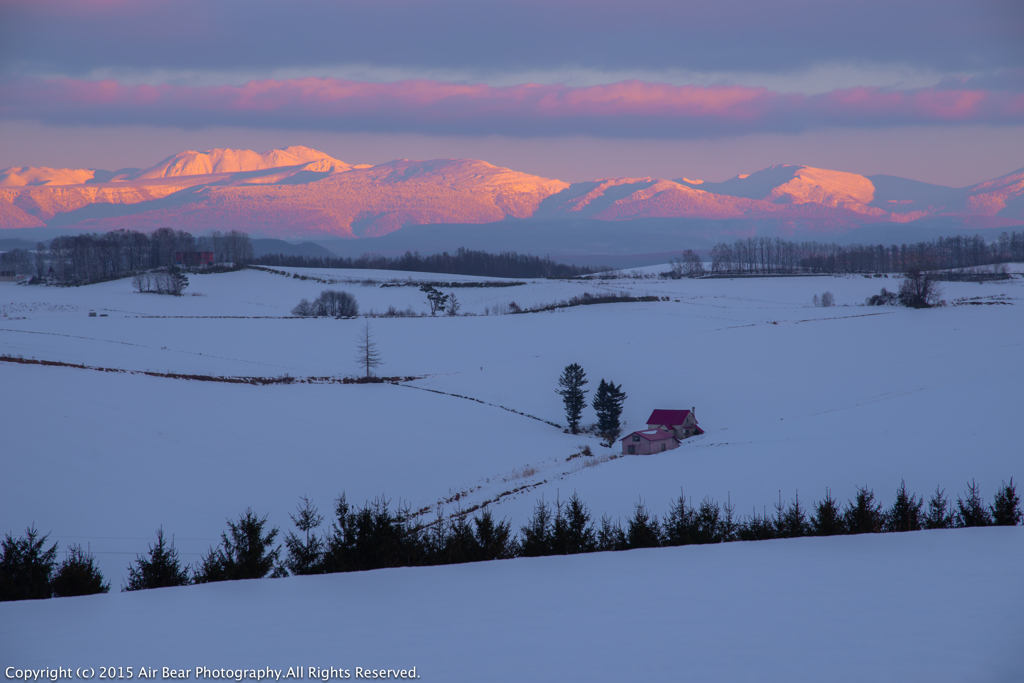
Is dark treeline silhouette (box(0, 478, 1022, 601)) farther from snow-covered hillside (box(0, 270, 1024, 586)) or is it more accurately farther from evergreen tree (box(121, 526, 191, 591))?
snow-covered hillside (box(0, 270, 1024, 586))

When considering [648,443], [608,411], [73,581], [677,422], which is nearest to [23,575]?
[73,581]

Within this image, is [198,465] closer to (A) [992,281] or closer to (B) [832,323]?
(B) [832,323]

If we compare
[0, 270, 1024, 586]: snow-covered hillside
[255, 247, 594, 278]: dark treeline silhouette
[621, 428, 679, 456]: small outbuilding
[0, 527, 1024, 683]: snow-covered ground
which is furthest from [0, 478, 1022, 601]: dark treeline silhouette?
[255, 247, 594, 278]: dark treeline silhouette

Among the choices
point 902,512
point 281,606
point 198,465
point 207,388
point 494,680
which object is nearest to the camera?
point 494,680

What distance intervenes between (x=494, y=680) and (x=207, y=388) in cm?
3277

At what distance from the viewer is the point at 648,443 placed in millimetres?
33250

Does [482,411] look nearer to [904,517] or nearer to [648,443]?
[648,443]

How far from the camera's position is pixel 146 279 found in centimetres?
9444

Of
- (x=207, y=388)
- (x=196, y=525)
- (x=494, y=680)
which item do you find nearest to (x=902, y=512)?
(x=494, y=680)

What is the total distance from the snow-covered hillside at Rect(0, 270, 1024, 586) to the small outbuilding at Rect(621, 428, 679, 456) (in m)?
1.68

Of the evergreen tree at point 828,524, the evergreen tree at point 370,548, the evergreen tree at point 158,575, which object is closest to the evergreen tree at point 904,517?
the evergreen tree at point 828,524

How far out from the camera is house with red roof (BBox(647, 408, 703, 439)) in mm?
36312

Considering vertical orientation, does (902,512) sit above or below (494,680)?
below

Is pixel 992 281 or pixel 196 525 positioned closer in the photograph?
pixel 196 525
